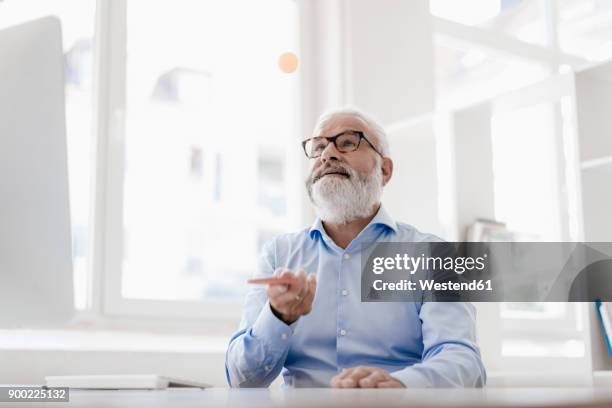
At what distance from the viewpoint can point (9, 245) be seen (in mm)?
856

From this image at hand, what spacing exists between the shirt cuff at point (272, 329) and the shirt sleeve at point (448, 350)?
0.80 ft

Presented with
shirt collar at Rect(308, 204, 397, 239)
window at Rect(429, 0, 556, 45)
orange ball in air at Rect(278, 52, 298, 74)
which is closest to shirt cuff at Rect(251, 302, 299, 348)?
shirt collar at Rect(308, 204, 397, 239)

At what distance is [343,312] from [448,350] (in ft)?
0.97

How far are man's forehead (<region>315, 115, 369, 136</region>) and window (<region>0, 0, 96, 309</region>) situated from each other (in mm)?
880

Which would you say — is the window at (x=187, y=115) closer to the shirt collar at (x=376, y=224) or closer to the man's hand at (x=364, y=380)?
the shirt collar at (x=376, y=224)

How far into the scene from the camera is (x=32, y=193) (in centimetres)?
86

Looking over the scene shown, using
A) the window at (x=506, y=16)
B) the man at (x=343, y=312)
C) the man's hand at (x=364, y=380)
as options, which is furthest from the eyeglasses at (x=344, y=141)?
the window at (x=506, y=16)

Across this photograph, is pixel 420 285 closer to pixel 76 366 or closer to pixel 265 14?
pixel 76 366

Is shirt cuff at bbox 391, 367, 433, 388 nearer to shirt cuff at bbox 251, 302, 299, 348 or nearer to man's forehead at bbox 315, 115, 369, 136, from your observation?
shirt cuff at bbox 251, 302, 299, 348

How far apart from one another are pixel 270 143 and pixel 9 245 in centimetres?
293

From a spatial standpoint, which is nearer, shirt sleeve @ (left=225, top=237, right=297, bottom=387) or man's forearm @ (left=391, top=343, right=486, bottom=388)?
man's forearm @ (left=391, top=343, right=486, bottom=388)

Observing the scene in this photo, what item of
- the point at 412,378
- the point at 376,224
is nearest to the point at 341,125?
the point at 376,224

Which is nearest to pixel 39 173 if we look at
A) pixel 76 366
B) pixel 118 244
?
pixel 76 366

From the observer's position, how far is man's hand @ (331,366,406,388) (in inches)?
46.0
